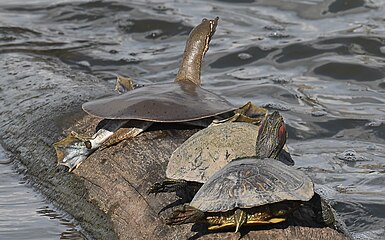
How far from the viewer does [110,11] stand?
898 centimetres

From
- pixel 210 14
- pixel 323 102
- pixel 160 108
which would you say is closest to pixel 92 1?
pixel 210 14

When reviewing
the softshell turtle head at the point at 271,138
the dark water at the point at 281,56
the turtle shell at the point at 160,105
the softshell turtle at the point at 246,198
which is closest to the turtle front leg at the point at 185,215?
the softshell turtle at the point at 246,198

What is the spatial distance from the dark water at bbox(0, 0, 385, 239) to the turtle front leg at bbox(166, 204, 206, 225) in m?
1.62

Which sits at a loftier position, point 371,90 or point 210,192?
point 210,192

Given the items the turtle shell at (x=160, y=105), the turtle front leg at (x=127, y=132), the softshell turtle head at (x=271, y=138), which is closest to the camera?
the softshell turtle head at (x=271, y=138)

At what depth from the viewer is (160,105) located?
423cm

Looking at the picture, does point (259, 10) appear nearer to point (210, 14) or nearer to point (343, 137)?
point (210, 14)

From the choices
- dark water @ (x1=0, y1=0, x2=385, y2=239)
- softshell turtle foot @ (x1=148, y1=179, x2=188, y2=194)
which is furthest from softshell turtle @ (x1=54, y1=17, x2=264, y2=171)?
dark water @ (x1=0, y1=0, x2=385, y2=239)

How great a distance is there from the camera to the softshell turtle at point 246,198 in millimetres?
3265

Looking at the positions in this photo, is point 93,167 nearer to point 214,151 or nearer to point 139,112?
point 139,112

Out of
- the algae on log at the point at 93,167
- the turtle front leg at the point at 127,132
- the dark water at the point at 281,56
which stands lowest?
the dark water at the point at 281,56

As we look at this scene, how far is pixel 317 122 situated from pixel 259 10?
2731 mm

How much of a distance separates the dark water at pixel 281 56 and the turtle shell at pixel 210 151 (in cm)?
114

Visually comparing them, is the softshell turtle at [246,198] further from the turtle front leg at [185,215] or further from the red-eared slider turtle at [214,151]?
the red-eared slider turtle at [214,151]
